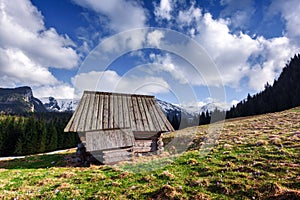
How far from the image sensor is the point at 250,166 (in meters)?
11.6

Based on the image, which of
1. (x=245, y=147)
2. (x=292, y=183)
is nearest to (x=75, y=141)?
(x=245, y=147)

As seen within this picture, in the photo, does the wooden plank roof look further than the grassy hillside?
Yes

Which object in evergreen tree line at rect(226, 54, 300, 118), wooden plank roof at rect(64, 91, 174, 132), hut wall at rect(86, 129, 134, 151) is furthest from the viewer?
evergreen tree line at rect(226, 54, 300, 118)

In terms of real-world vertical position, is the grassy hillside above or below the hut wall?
below

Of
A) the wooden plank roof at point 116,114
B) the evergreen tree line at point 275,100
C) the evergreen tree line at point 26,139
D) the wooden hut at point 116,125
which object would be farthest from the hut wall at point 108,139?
the evergreen tree line at point 275,100

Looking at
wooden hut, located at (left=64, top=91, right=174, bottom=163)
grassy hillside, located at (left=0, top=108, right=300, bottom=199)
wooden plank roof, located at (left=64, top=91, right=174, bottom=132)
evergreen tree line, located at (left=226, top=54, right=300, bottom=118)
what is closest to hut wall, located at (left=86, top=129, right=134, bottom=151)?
wooden hut, located at (left=64, top=91, right=174, bottom=163)

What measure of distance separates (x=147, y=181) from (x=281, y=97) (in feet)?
395

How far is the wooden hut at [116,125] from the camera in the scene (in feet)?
61.5

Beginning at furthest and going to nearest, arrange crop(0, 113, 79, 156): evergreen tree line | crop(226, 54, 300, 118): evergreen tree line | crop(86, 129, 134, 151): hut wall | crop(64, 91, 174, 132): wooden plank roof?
crop(226, 54, 300, 118): evergreen tree line, crop(0, 113, 79, 156): evergreen tree line, crop(64, 91, 174, 132): wooden plank roof, crop(86, 129, 134, 151): hut wall

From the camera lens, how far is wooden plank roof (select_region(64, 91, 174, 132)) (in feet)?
65.2

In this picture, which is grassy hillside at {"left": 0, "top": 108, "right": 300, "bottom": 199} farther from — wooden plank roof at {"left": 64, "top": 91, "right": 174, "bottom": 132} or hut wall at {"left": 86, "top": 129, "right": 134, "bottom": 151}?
wooden plank roof at {"left": 64, "top": 91, "right": 174, "bottom": 132}

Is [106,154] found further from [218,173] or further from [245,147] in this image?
[245,147]

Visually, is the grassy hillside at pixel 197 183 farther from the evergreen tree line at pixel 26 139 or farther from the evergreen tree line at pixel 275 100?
the evergreen tree line at pixel 275 100

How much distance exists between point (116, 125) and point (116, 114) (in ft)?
6.51
